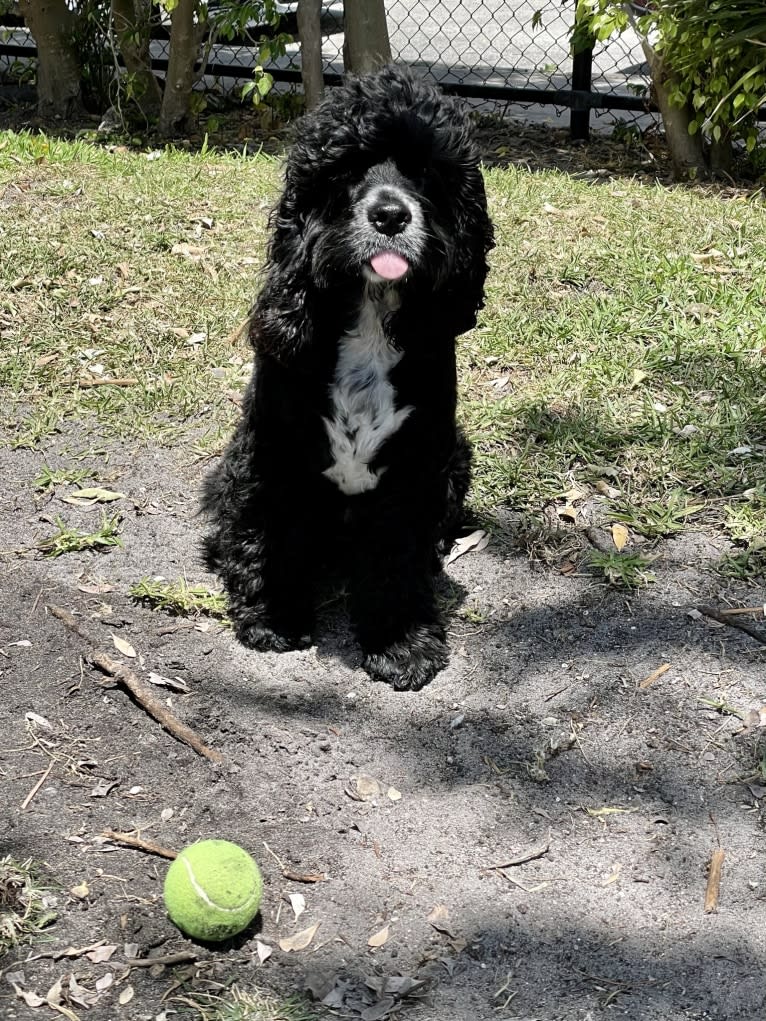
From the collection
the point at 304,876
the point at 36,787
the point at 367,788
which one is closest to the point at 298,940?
the point at 304,876

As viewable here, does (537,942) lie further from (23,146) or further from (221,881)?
(23,146)

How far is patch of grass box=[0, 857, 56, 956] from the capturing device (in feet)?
8.24

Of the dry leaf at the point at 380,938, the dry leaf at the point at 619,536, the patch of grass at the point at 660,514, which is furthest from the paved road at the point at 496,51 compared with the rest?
the dry leaf at the point at 380,938

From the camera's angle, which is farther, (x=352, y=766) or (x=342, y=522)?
(x=342, y=522)

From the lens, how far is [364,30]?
23.1ft

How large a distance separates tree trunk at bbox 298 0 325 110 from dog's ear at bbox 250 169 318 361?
4411mm

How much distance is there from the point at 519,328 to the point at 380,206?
7.86ft

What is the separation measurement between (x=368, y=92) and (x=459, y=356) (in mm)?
2219

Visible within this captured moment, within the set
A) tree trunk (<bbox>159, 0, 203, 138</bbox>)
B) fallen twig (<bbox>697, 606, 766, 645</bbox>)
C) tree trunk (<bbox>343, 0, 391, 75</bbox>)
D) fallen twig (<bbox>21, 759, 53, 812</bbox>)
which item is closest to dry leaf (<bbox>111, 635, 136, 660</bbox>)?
fallen twig (<bbox>21, 759, 53, 812</bbox>)

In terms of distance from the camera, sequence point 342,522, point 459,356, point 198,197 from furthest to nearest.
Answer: point 198,197 < point 459,356 < point 342,522

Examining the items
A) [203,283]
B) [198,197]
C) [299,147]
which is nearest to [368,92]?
[299,147]

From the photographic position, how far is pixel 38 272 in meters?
5.56

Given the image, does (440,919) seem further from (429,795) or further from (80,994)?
(80,994)

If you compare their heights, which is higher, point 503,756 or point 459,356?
point 459,356
